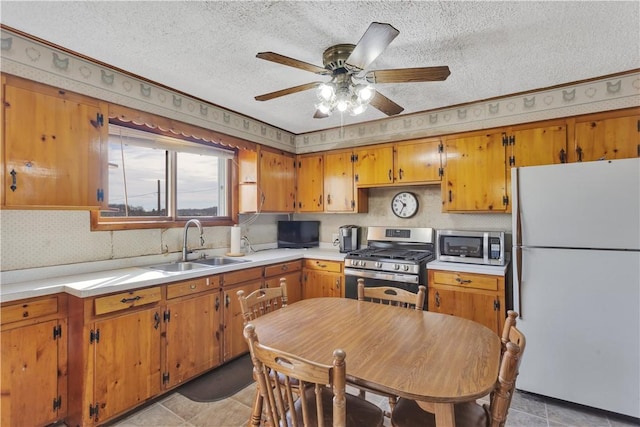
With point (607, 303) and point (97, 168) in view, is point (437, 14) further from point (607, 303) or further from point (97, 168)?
point (97, 168)

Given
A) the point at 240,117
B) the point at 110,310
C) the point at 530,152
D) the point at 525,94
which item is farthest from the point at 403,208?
the point at 110,310

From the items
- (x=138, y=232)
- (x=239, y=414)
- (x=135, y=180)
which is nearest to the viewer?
(x=239, y=414)

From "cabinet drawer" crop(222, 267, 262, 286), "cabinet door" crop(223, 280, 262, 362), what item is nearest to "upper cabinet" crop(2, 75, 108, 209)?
"cabinet drawer" crop(222, 267, 262, 286)

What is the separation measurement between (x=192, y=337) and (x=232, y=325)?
1.26 feet

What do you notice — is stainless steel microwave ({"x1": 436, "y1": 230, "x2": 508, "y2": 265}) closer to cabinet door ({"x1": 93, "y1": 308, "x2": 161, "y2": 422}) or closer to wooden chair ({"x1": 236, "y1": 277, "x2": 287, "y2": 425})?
wooden chair ({"x1": 236, "y1": 277, "x2": 287, "y2": 425})

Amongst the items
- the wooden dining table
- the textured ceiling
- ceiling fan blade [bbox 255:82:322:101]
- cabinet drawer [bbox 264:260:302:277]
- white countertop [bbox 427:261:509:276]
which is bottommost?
the wooden dining table

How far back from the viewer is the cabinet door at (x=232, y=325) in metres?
2.70

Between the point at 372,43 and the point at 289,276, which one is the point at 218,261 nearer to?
the point at 289,276

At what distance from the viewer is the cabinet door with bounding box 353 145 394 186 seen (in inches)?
138

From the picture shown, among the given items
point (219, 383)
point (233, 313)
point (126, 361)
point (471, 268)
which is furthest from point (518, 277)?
point (126, 361)

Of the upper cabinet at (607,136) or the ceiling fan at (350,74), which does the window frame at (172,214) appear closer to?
the ceiling fan at (350,74)

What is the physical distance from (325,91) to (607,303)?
227 cm

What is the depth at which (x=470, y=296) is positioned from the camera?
8.95ft

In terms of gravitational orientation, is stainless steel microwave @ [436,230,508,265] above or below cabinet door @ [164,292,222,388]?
above
